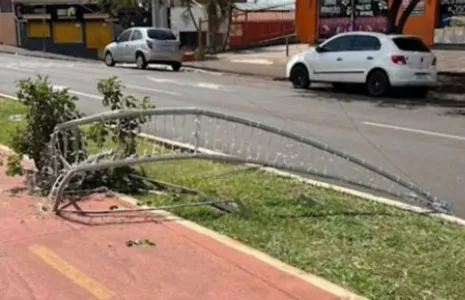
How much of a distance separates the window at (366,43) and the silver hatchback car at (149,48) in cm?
1074

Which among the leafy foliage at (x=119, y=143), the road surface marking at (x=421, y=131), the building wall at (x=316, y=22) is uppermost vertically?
the building wall at (x=316, y=22)

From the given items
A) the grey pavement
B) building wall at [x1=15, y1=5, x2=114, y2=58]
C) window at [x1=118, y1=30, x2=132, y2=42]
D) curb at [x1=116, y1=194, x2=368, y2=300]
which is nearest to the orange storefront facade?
the grey pavement

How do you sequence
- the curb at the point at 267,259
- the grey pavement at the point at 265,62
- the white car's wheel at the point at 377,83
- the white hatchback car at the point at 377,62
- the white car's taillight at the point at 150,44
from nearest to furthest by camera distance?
the curb at the point at 267,259 < the white hatchback car at the point at 377,62 < the white car's wheel at the point at 377,83 < the grey pavement at the point at 265,62 < the white car's taillight at the point at 150,44

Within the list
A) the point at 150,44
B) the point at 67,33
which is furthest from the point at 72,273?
the point at 67,33

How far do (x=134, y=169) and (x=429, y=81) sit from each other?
11806 mm

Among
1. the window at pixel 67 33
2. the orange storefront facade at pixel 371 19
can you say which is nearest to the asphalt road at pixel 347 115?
the orange storefront facade at pixel 371 19

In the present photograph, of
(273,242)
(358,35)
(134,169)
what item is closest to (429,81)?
(358,35)

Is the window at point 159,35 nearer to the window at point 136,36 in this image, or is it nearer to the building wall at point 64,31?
the window at point 136,36

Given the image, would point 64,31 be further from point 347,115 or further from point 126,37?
point 347,115

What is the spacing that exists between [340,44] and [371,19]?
1053cm

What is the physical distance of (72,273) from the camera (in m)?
4.48

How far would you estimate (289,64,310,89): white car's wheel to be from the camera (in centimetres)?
1875

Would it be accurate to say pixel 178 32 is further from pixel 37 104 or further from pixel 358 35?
pixel 37 104

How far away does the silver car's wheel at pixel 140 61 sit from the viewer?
2655 cm
